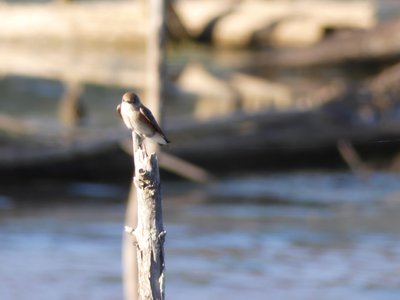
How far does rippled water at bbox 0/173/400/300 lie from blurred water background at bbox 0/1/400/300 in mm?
11

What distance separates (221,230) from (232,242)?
0.40 metres

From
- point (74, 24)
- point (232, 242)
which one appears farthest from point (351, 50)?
point (232, 242)

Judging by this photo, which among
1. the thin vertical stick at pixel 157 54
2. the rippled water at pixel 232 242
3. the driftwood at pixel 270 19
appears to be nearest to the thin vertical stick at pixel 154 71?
the thin vertical stick at pixel 157 54

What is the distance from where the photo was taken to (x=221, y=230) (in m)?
11.4

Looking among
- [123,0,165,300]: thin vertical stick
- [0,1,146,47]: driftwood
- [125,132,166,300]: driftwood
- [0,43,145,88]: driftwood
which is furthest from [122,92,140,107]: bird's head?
[0,1,146,47]: driftwood

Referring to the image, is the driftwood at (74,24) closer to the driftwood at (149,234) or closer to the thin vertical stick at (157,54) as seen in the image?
the thin vertical stick at (157,54)

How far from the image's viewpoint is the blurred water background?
9727 mm

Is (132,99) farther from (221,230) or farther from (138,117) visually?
(221,230)

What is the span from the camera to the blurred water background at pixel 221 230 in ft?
31.9

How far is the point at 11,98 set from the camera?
18.0 m

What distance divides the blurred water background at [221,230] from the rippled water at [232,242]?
1 centimetres

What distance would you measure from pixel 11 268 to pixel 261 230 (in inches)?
101

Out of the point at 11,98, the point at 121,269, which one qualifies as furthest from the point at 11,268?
the point at 11,98

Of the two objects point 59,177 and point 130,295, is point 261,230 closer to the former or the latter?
point 59,177
